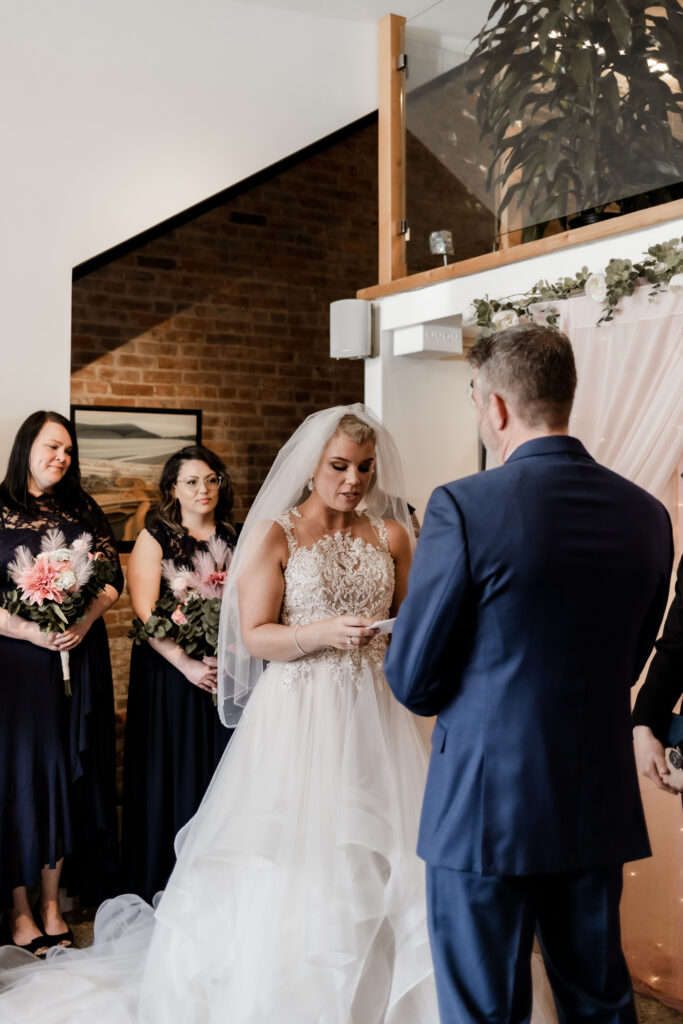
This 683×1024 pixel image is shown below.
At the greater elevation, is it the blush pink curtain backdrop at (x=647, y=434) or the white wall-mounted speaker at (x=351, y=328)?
the white wall-mounted speaker at (x=351, y=328)

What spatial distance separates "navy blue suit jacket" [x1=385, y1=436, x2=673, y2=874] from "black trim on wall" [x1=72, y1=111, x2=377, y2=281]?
9.78 ft

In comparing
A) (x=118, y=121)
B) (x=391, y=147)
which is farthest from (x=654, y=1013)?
(x=118, y=121)

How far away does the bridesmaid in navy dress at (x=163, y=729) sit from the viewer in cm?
377

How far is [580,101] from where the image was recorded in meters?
3.64

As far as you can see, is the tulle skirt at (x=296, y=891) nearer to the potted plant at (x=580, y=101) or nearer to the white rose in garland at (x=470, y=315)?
the white rose in garland at (x=470, y=315)

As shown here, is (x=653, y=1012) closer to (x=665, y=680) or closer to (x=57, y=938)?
(x=665, y=680)

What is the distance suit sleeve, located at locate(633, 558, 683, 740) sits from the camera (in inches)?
94.7

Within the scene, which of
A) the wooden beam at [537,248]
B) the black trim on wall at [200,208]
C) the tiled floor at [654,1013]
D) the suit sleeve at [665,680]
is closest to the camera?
the suit sleeve at [665,680]

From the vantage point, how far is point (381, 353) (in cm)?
475

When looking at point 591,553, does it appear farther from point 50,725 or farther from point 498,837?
point 50,725

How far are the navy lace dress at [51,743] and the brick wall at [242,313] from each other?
2.56 metres

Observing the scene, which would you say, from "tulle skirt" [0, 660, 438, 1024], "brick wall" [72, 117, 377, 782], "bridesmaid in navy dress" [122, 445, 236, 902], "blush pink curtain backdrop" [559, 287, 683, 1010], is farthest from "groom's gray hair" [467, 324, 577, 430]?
"brick wall" [72, 117, 377, 782]

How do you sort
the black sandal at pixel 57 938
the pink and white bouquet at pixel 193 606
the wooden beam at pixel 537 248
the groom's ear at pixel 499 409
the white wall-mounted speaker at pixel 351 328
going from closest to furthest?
the groom's ear at pixel 499 409 < the wooden beam at pixel 537 248 < the black sandal at pixel 57 938 < the pink and white bouquet at pixel 193 606 < the white wall-mounted speaker at pixel 351 328

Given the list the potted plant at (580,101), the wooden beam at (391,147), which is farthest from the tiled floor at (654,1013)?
the wooden beam at (391,147)
